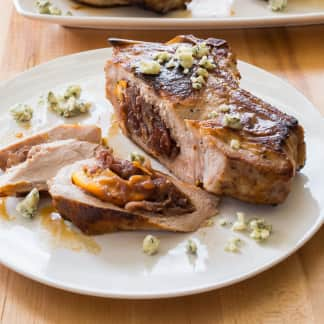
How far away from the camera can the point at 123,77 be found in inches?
132

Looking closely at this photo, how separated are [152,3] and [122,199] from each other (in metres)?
1.83

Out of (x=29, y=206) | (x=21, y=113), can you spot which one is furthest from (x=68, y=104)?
(x=29, y=206)

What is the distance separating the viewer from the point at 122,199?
9.12 feet

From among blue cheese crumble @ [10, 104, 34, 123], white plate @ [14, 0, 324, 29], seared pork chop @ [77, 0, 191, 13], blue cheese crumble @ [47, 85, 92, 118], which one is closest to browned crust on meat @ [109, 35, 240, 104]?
blue cheese crumble @ [47, 85, 92, 118]

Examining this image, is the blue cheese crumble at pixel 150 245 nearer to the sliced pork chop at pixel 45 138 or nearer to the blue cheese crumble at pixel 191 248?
the blue cheese crumble at pixel 191 248

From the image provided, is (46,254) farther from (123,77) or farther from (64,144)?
(123,77)

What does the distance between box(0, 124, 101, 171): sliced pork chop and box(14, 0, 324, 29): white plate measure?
3.51 feet

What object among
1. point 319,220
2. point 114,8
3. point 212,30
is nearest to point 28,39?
point 114,8

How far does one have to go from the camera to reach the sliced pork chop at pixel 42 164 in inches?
116

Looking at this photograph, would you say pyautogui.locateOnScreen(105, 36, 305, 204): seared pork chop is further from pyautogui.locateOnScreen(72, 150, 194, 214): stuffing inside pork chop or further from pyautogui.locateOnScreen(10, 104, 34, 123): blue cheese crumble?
pyautogui.locateOnScreen(10, 104, 34, 123): blue cheese crumble

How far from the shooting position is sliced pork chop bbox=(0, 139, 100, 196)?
2951 mm

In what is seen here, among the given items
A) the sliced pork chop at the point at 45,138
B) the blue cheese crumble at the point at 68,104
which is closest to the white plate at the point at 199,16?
the blue cheese crumble at the point at 68,104

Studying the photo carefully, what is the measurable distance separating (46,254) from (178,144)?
0.79m

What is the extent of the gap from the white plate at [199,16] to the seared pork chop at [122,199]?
1428 mm
